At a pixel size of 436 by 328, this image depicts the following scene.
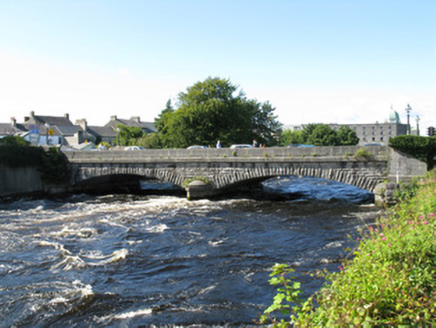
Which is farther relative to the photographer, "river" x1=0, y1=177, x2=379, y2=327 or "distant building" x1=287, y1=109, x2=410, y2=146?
"distant building" x1=287, y1=109, x2=410, y2=146

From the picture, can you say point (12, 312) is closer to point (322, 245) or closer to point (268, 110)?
point (322, 245)

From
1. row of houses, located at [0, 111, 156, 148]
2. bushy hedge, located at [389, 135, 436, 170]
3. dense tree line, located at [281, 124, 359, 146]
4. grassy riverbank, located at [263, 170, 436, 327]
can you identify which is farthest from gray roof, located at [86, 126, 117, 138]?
grassy riverbank, located at [263, 170, 436, 327]

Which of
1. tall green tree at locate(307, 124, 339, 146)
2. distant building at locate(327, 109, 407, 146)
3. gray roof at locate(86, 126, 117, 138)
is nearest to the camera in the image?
tall green tree at locate(307, 124, 339, 146)

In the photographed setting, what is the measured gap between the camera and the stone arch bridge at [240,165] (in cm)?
2045

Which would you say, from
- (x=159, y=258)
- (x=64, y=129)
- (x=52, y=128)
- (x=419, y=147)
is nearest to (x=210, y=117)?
(x=419, y=147)

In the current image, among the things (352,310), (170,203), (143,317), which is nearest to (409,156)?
(170,203)

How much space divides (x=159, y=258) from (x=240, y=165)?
1254cm

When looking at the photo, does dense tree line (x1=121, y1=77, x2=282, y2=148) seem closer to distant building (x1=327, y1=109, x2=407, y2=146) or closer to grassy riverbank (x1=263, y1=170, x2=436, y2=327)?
grassy riverbank (x1=263, y1=170, x2=436, y2=327)

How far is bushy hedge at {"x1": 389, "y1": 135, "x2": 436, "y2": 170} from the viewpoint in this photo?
62.5 ft

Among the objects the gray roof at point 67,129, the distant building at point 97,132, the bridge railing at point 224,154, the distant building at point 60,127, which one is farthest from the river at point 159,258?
the distant building at point 97,132

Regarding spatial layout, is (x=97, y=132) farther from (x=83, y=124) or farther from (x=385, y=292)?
(x=385, y=292)

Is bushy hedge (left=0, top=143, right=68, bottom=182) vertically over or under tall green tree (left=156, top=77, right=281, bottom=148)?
under

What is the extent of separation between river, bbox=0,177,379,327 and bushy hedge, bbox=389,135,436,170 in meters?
3.40

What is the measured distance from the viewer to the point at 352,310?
399 centimetres
